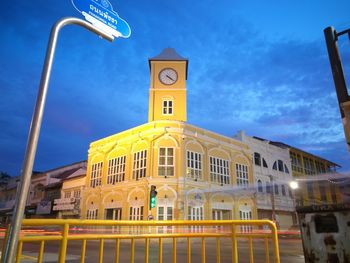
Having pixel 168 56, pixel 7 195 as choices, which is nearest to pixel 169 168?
pixel 168 56

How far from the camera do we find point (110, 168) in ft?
98.3

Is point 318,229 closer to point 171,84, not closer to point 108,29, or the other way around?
point 108,29

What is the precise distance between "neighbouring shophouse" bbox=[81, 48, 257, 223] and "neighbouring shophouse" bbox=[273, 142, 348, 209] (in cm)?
1360

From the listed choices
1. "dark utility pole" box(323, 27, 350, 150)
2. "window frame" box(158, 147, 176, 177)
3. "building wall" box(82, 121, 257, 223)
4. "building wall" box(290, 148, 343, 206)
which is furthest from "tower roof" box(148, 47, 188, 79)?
"dark utility pole" box(323, 27, 350, 150)

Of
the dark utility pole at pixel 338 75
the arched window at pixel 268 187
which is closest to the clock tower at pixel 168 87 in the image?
the arched window at pixel 268 187

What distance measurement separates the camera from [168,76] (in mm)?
30266

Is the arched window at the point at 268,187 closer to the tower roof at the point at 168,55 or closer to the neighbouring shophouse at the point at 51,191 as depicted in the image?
the tower roof at the point at 168,55

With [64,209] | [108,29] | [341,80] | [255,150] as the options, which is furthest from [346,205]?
[64,209]

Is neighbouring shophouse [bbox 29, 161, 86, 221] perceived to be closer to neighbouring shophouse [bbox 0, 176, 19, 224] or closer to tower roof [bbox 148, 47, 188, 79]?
neighbouring shophouse [bbox 0, 176, 19, 224]

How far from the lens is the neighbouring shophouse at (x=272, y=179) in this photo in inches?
1297

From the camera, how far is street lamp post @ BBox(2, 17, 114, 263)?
2895 mm

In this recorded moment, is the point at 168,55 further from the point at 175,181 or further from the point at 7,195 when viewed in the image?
the point at 7,195

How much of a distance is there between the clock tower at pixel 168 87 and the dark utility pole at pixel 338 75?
79.7ft

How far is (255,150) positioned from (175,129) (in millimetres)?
13149
